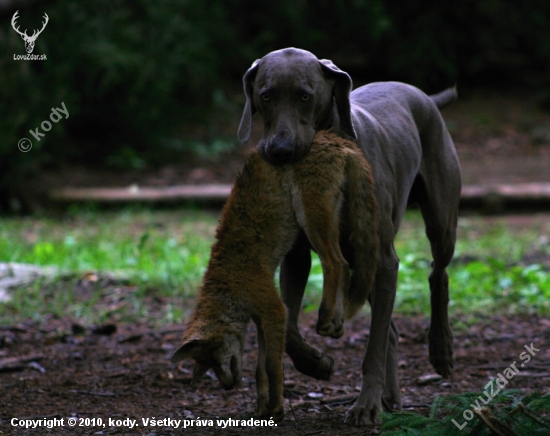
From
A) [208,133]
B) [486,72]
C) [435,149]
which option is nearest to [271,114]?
[435,149]

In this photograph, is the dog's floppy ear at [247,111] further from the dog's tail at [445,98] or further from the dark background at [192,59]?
the dark background at [192,59]

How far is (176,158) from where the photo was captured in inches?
533

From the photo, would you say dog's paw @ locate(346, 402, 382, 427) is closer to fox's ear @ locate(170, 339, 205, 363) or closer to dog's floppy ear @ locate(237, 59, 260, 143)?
fox's ear @ locate(170, 339, 205, 363)

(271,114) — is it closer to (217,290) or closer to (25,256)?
(217,290)

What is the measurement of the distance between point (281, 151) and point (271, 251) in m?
0.47

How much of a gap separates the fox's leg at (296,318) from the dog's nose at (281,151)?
1.24ft

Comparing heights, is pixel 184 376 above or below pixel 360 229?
below

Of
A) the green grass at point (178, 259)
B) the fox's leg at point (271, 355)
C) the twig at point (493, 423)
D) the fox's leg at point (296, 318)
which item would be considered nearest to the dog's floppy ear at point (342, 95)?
the fox's leg at point (296, 318)

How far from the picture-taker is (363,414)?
4.12m

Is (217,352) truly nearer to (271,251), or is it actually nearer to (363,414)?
(271,251)

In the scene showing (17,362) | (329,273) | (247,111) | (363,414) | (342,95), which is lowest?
(17,362)

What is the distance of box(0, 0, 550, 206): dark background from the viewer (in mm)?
11125

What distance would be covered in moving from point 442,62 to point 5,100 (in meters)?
8.37

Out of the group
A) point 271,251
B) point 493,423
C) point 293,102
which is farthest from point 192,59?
point 493,423
